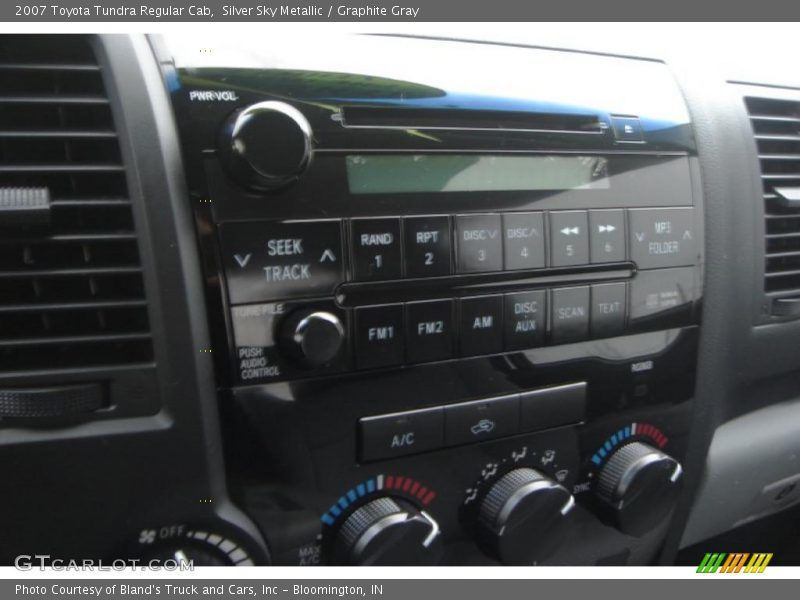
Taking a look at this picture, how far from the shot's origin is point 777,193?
3.56ft

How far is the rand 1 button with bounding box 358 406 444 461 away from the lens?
78cm

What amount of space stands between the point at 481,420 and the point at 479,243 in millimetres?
205

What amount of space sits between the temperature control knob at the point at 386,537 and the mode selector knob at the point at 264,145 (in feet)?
1.18

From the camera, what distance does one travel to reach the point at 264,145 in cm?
67

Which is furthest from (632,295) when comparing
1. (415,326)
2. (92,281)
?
(92,281)

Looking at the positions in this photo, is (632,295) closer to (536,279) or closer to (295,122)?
(536,279)

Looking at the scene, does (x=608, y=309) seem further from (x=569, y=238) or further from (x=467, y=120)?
(x=467, y=120)

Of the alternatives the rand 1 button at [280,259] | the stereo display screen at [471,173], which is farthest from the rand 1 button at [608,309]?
the rand 1 button at [280,259]

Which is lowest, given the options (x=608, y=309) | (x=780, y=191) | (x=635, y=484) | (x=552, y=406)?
(x=635, y=484)

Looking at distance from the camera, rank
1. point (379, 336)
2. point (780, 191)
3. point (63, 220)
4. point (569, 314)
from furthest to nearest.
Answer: point (780, 191) → point (569, 314) → point (379, 336) → point (63, 220)

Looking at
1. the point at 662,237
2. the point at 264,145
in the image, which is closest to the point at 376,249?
the point at 264,145

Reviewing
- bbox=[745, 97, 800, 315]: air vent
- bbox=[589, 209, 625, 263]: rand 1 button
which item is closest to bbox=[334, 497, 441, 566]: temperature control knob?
bbox=[589, 209, 625, 263]: rand 1 button

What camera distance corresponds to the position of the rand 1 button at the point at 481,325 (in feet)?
2.65

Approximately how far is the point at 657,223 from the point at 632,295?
10cm
